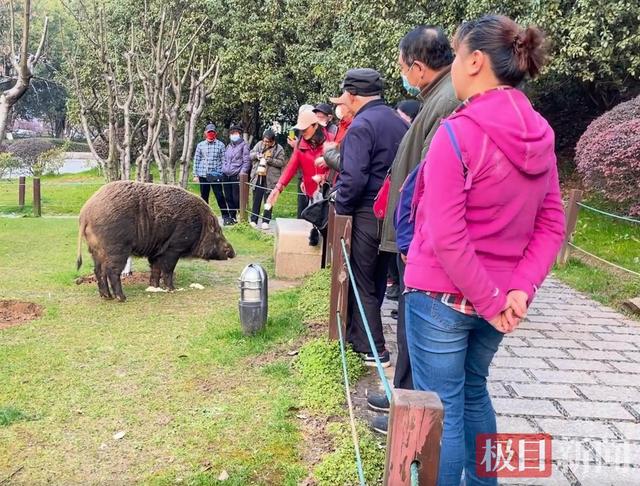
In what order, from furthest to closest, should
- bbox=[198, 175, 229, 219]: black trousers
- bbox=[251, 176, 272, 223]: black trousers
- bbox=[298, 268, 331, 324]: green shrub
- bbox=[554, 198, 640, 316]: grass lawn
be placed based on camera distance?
bbox=[198, 175, 229, 219]: black trousers
bbox=[251, 176, 272, 223]: black trousers
bbox=[554, 198, 640, 316]: grass lawn
bbox=[298, 268, 331, 324]: green shrub

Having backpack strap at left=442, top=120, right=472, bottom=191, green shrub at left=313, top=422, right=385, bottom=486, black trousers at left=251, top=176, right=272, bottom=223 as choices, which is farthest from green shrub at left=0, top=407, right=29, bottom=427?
black trousers at left=251, top=176, right=272, bottom=223

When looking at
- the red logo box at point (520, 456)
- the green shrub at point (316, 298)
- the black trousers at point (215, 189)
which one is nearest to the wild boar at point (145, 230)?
the green shrub at point (316, 298)

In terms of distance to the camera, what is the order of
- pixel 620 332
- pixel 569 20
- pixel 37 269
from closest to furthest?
pixel 620 332 → pixel 37 269 → pixel 569 20

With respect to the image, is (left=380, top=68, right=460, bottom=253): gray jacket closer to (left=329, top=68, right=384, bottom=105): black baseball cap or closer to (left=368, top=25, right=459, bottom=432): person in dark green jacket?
(left=368, top=25, right=459, bottom=432): person in dark green jacket

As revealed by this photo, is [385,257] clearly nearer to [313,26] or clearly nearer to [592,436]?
[592,436]

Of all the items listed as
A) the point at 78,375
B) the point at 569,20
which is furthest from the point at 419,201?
the point at 569,20

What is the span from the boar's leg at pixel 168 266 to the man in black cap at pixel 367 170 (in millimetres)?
3484

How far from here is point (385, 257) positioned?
14.5 ft

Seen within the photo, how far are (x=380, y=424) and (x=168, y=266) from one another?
4.42m

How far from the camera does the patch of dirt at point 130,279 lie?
25.1ft

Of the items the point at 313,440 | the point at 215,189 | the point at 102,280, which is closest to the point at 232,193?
the point at 215,189

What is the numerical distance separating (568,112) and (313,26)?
23.8 ft

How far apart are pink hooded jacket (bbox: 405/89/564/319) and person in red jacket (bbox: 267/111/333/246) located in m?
4.73

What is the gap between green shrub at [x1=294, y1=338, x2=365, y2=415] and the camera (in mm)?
3945
